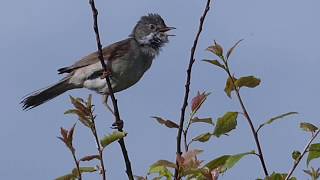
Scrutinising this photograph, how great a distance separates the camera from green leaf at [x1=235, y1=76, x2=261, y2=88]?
11.0 feet

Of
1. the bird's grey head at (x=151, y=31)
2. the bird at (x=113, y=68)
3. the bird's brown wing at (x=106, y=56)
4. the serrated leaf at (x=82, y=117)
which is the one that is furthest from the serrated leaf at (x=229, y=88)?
the bird's grey head at (x=151, y=31)

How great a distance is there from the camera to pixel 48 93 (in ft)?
32.7

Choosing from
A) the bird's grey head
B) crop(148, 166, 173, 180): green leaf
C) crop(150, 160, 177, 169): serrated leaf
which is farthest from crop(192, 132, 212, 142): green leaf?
the bird's grey head

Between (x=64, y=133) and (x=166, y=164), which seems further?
(x=64, y=133)

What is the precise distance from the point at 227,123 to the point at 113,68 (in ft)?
20.5

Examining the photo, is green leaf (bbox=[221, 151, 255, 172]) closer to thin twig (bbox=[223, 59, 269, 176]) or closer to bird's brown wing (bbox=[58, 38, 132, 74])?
thin twig (bbox=[223, 59, 269, 176])

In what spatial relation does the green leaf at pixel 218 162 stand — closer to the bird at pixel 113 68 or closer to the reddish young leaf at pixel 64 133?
the reddish young leaf at pixel 64 133

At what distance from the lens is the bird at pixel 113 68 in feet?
30.9

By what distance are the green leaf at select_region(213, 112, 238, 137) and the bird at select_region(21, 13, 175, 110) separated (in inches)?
227

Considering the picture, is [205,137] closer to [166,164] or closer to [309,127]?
[166,164]

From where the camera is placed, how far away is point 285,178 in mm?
2914

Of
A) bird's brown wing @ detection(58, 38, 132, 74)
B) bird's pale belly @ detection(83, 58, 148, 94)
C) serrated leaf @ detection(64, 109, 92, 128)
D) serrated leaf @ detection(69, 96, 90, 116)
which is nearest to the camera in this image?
serrated leaf @ detection(64, 109, 92, 128)

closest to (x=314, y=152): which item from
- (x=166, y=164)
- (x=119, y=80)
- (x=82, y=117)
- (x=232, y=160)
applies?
(x=232, y=160)

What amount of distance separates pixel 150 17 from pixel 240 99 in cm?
805
